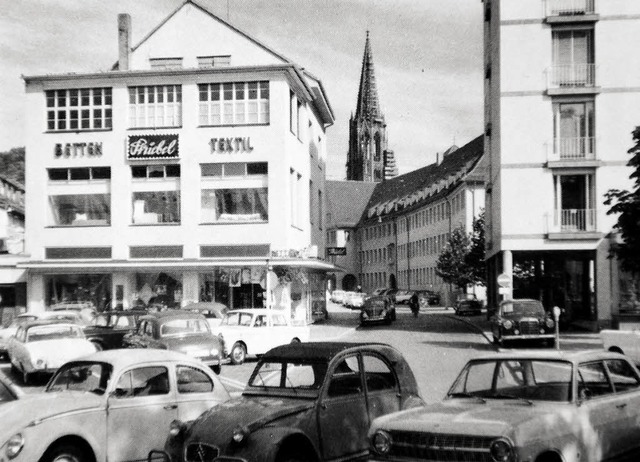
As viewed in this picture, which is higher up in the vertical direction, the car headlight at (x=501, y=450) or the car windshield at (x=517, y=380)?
the car windshield at (x=517, y=380)

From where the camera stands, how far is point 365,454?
8047 mm

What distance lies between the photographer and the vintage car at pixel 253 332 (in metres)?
23.0

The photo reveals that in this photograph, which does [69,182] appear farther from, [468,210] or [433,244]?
[433,244]

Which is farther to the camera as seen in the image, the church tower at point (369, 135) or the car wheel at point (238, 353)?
the church tower at point (369, 135)

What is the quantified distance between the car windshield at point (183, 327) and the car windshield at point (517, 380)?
13233 millimetres

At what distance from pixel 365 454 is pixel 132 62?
36895 millimetres

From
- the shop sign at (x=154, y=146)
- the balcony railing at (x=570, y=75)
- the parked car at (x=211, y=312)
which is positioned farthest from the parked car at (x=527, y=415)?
the shop sign at (x=154, y=146)

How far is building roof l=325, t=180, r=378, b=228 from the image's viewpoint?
12006cm

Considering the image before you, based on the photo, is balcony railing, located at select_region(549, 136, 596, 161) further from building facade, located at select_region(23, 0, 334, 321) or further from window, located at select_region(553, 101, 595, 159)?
building facade, located at select_region(23, 0, 334, 321)

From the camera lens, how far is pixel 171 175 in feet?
132

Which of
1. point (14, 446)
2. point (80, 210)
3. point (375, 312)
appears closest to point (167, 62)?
point (80, 210)

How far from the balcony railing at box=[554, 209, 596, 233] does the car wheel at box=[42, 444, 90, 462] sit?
30.5 meters

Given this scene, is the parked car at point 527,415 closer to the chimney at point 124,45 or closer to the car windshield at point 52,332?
the car windshield at point 52,332

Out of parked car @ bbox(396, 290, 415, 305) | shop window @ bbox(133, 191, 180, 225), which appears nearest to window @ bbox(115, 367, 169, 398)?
shop window @ bbox(133, 191, 180, 225)
